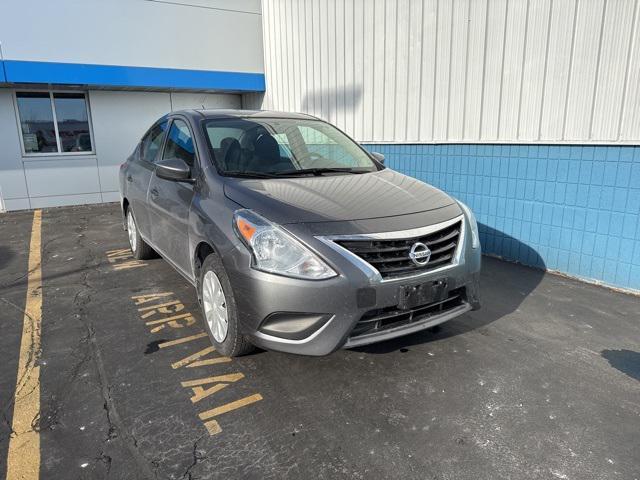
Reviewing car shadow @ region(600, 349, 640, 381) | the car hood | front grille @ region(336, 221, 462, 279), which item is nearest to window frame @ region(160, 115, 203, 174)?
the car hood

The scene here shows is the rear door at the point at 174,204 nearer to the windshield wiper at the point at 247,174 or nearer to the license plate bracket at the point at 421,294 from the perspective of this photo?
the windshield wiper at the point at 247,174

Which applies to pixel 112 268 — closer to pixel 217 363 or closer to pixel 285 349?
pixel 217 363

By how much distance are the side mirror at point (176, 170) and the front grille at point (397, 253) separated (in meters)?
1.52

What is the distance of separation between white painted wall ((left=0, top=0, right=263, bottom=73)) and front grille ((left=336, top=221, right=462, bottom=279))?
8.87 metres

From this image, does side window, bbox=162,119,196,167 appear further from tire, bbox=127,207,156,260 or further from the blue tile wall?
the blue tile wall

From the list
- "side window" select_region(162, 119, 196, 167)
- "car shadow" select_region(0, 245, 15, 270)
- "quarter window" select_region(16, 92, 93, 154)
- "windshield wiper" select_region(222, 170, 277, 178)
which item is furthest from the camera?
"quarter window" select_region(16, 92, 93, 154)

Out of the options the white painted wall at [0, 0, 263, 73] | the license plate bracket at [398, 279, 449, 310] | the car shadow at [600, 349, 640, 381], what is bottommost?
the car shadow at [600, 349, 640, 381]

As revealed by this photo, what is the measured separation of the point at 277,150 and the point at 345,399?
2.02 meters

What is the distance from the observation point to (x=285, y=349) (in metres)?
2.66

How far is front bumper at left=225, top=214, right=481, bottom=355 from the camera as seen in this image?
8.32 feet

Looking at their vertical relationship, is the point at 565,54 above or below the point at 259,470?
above

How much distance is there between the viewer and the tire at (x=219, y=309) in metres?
2.90

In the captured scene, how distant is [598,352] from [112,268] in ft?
16.4

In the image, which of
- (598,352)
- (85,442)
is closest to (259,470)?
(85,442)
